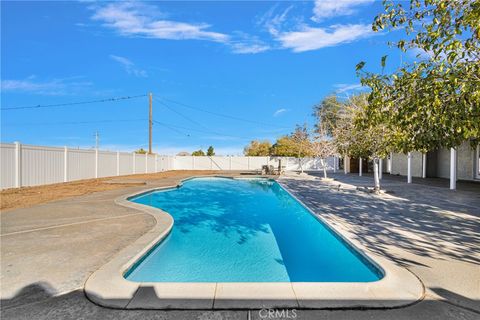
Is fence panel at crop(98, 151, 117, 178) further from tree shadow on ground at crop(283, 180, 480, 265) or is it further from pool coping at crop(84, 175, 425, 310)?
pool coping at crop(84, 175, 425, 310)

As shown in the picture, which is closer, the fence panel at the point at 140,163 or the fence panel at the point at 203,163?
the fence panel at the point at 140,163

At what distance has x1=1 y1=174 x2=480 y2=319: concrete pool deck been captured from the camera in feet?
7.57

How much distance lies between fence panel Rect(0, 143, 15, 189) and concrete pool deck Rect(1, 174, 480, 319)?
4.25 m

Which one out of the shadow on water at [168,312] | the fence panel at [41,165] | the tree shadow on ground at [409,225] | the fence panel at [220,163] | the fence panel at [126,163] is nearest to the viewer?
the shadow on water at [168,312]

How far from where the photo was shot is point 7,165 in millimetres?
10312

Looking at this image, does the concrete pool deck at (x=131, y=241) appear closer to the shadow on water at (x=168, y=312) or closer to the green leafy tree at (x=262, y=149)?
the shadow on water at (x=168, y=312)

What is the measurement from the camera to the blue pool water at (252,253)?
365 centimetres

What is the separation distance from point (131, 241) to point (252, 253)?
2.04 metres

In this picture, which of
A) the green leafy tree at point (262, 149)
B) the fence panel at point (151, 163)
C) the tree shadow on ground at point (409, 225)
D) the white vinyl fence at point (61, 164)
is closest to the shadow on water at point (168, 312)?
the tree shadow on ground at point (409, 225)

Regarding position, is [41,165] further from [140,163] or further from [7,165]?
[140,163]

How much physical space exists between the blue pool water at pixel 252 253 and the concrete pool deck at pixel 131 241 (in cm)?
48

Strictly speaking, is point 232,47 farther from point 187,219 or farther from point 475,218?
point 475,218

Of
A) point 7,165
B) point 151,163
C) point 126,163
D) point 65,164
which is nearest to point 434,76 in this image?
point 7,165

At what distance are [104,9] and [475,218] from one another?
1316cm
